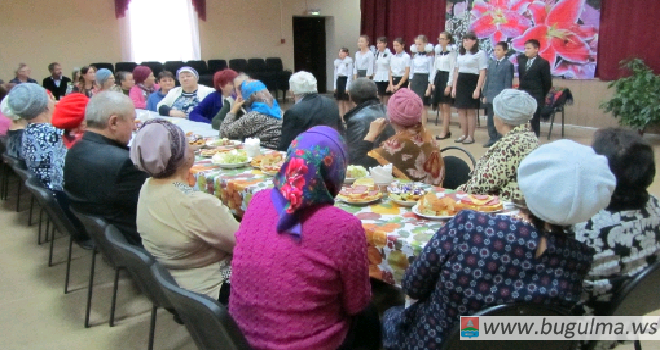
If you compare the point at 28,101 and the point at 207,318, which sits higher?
the point at 28,101

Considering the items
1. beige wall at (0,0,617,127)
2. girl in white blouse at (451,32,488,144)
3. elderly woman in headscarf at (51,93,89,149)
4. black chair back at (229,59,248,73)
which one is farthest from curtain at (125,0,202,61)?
elderly woman in headscarf at (51,93,89,149)

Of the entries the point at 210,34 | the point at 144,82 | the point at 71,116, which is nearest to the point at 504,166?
the point at 71,116

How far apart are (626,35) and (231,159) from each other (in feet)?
23.4

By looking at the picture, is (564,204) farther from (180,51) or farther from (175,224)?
(180,51)

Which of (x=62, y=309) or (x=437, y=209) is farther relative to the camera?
(x=62, y=309)

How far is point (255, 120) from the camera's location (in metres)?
3.95

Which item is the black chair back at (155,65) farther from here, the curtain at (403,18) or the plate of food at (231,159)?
the plate of food at (231,159)

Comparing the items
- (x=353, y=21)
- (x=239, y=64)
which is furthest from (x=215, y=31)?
(x=353, y=21)

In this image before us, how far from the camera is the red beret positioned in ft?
10.3

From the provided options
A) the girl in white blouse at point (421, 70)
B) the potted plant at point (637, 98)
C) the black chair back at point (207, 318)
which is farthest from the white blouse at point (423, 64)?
the black chair back at point (207, 318)

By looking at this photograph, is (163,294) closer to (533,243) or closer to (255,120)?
(533,243)

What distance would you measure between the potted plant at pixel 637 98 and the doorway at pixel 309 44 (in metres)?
7.97

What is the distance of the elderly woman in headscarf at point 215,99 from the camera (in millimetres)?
5129

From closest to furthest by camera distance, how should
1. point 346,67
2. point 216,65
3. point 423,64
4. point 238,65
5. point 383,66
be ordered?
point 423,64, point 383,66, point 346,67, point 216,65, point 238,65
